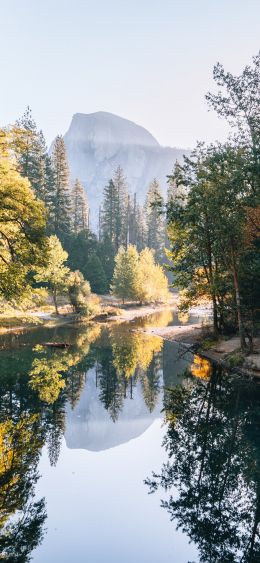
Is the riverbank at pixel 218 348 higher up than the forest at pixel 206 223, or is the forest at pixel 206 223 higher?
the forest at pixel 206 223

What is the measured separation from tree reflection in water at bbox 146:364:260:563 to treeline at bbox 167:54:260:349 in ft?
26.5

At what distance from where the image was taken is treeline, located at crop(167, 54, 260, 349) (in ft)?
79.4

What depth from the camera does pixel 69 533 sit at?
32.2ft

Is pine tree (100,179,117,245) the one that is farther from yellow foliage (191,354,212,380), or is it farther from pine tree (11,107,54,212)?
yellow foliage (191,354,212,380)

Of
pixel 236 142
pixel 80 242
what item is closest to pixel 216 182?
pixel 236 142

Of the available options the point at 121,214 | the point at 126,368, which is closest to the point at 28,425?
the point at 126,368

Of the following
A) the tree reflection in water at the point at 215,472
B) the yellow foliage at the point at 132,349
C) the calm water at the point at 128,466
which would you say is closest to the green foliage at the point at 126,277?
the yellow foliage at the point at 132,349

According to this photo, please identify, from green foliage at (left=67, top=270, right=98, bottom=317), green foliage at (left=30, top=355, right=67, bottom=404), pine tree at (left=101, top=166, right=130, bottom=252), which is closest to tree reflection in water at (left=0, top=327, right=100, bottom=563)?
green foliage at (left=30, top=355, right=67, bottom=404)

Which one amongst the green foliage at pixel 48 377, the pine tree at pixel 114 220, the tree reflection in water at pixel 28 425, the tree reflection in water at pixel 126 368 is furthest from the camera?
the pine tree at pixel 114 220

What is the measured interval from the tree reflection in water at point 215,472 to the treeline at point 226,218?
808 cm

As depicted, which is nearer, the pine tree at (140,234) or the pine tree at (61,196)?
the pine tree at (61,196)

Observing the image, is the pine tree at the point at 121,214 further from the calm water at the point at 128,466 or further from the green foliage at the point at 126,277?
the calm water at the point at 128,466

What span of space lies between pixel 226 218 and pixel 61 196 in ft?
206

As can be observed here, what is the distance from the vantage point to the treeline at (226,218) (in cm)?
2419
